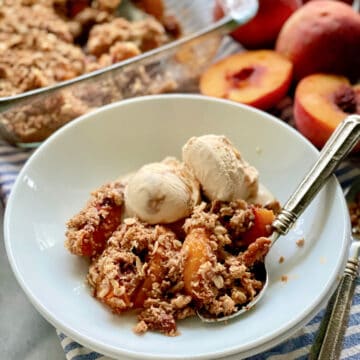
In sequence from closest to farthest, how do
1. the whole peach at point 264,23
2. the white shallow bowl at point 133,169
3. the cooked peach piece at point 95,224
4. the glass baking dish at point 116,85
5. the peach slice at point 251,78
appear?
the white shallow bowl at point 133,169
the cooked peach piece at point 95,224
the glass baking dish at point 116,85
the peach slice at point 251,78
the whole peach at point 264,23

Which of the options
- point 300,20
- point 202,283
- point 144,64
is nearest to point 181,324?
point 202,283

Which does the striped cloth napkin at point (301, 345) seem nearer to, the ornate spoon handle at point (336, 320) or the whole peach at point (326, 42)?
the ornate spoon handle at point (336, 320)

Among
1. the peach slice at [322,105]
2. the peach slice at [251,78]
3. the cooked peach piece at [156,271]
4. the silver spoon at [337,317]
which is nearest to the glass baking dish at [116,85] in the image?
the peach slice at [251,78]

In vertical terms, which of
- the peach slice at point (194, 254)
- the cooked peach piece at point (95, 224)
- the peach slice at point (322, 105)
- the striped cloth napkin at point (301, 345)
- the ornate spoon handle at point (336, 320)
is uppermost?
the peach slice at point (322, 105)

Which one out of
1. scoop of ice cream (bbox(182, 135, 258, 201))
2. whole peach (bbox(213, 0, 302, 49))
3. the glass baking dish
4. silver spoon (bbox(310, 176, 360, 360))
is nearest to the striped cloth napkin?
silver spoon (bbox(310, 176, 360, 360))

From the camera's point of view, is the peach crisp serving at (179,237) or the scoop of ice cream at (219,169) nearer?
the peach crisp serving at (179,237)

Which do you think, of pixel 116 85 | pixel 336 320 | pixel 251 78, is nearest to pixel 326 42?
pixel 251 78
